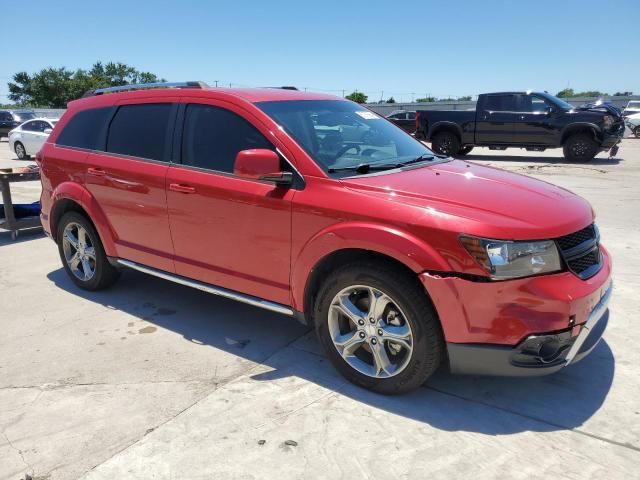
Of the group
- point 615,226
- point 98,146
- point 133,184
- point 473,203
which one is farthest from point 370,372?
point 615,226

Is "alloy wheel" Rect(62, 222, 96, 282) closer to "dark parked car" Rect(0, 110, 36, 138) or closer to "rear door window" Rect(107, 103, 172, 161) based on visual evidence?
"rear door window" Rect(107, 103, 172, 161)

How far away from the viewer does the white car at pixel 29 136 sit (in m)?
16.9

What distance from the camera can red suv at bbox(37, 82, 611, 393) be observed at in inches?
107

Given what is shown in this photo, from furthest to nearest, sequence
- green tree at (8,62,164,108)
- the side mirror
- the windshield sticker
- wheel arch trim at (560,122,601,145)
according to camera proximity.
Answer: green tree at (8,62,164,108)
wheel arch trim at (560,122,601,145)
the windshield sticker
the side mirror

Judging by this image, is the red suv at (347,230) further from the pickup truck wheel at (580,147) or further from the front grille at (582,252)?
the pickup truck wheel at (580,147)

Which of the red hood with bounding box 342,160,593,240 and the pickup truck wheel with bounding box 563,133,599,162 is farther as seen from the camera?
the pickup truck wheel with bounding box 563,133,599,162

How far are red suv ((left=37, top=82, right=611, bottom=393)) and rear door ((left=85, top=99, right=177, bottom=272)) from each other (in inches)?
0.5

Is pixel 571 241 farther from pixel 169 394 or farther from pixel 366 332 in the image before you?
pixel 169 394

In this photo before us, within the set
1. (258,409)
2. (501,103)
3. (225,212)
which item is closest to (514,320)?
(258,409)

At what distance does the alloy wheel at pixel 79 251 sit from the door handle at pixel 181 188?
1.40 meters

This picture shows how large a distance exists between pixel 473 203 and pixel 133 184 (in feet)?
8.81

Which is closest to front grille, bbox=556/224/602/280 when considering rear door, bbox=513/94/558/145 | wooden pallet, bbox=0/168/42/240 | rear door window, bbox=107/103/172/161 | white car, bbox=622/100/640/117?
rear door window, bbox=107/103/172/161

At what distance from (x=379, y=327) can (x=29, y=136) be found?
17344 mm

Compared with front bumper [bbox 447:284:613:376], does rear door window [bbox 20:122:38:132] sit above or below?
above
